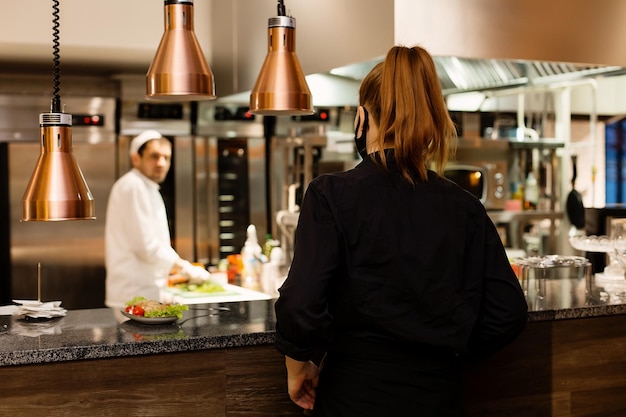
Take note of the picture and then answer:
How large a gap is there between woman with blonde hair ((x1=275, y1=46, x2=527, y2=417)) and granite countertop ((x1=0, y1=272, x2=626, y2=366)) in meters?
0.40

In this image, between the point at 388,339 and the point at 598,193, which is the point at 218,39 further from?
the point at 598,193

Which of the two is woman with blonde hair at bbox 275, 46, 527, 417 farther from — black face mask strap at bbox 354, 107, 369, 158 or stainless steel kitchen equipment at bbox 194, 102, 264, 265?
stainless steel kitchen equipment at bbox 194, 102, 264, 265

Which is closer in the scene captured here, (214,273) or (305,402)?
(305,402)

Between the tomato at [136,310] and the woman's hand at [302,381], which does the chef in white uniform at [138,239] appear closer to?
the tomato at [136,310]

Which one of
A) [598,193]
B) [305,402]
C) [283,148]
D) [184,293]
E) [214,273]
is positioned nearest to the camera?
[305,402]

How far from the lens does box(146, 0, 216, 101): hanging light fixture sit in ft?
8.26

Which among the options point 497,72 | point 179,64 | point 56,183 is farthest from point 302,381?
point 497,72

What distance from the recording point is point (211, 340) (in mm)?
2492

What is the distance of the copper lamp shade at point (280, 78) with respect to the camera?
8.82 ft

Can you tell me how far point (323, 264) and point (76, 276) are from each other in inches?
153

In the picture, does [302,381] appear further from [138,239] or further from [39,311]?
[138,239]

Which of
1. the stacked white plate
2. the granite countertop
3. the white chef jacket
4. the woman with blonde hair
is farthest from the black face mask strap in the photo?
the white chef jacket

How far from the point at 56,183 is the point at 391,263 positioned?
101cm

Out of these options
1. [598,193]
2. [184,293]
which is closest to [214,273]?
[184,293]
